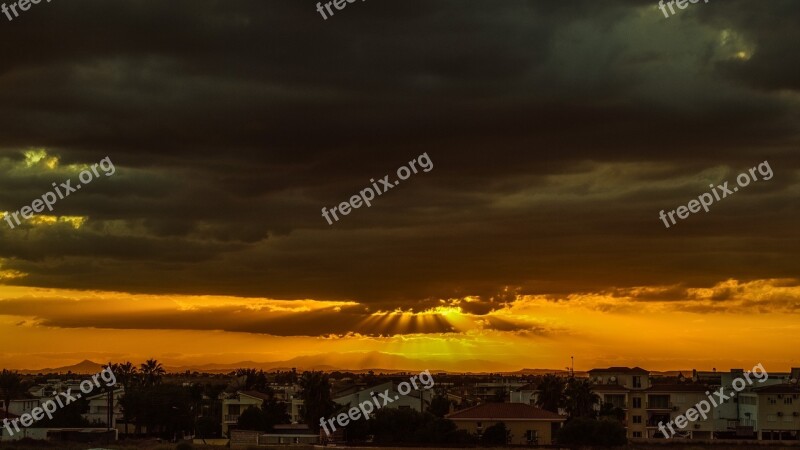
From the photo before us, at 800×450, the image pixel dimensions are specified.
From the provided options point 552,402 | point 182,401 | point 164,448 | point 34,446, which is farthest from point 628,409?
point 34,446

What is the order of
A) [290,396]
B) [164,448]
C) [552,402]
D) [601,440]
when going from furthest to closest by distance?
[290,396], [552,402], [601,440], [164,448]

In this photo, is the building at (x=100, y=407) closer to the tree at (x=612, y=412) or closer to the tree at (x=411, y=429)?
the tree at (x=411, y=429)

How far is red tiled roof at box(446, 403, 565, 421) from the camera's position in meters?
111

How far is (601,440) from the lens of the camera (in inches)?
4168

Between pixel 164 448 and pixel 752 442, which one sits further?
pixel 752 442

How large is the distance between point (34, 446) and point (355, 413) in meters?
34.2

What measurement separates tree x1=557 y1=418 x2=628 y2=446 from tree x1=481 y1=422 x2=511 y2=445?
610 centimetres

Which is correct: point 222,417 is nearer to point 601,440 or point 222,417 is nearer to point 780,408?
point 601,440

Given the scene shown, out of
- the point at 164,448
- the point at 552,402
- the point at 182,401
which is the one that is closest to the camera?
the point at 164,448

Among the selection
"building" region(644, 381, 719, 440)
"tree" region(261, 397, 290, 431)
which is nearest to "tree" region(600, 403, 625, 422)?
"building" region(644, 381, 719, 440)

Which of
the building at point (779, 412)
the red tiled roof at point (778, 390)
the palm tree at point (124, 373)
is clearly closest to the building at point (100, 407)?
the palm tree at point (124, 373)

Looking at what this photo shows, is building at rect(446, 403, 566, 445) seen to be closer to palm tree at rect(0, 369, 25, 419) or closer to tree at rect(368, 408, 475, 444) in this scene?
tree at rect(368, 408, 475, 444)

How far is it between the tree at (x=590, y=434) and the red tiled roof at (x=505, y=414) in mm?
5081

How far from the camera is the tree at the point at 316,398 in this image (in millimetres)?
120994
